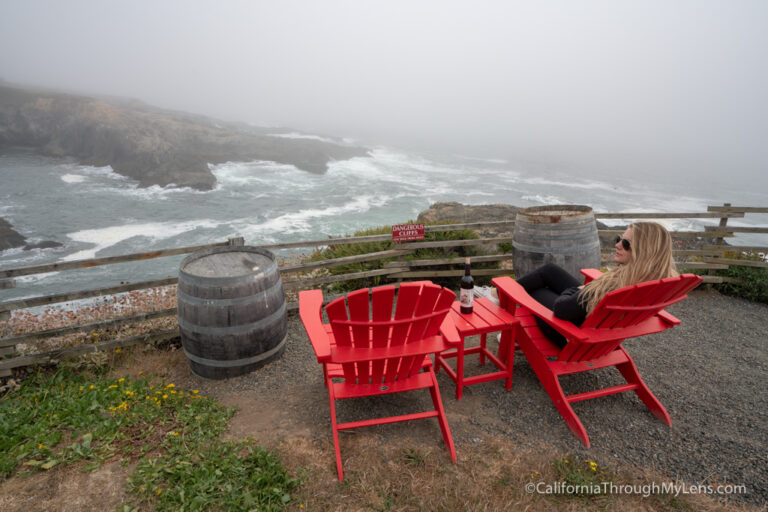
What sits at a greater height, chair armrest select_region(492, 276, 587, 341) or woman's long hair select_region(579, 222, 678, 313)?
woman's long hair select_region(579, 222, 678, 313)

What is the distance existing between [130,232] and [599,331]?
1040 inches

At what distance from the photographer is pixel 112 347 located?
475 cm

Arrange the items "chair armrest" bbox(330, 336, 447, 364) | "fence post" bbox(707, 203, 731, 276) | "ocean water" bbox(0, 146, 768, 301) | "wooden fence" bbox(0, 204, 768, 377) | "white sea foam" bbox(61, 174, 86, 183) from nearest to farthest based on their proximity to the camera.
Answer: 1. "chair armrest" bbox(330, 336, 447, 364)
2. "wooden fence" bbox(0, 204, 768, 377)
3. "fence post" bbox(707, 203, 731, 276)
4. "ocean water" bbox(0, 146, 768, 301)
5. "white sea foam" bbox(61, 174, 86, 183)

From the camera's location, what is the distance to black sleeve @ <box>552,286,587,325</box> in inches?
128

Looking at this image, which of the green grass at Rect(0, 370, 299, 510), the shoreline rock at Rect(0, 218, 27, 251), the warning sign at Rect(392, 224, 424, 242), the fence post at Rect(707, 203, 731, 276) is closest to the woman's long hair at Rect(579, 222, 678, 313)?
the green grass at Rect(0, 370, 299, 510)

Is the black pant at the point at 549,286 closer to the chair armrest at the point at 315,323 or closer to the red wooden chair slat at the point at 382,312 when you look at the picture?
the red wooden chair slat at the point at 382,312

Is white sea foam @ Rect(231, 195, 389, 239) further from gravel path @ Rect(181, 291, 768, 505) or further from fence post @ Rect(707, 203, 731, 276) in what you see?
fence post @ Rect(707, 203, 731, 276)

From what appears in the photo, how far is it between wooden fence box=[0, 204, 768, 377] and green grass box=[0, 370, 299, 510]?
0.54 metres

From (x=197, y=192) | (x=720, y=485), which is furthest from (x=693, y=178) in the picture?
(x=720, y=485)

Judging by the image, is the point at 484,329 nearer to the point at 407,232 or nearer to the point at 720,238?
the point at 407,232

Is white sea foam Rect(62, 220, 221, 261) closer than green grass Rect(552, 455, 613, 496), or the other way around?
green grass Rect(552, 455, 613, 496)

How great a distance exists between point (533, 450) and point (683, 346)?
3.21 meters

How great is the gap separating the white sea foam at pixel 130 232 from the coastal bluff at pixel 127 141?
41.7ft

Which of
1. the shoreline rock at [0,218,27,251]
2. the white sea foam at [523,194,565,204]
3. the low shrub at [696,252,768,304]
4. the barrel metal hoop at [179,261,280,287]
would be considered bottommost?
the shoreline rock at [0,218,27,251]
